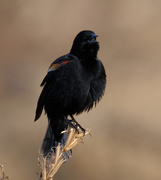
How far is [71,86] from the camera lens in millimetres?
3781

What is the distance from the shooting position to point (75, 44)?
405 centimetres

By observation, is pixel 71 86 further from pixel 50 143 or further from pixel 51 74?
pixel 50 143

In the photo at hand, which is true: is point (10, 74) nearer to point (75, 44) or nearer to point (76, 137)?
point (75, 44)

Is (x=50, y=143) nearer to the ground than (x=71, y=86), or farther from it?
nearer to the ground

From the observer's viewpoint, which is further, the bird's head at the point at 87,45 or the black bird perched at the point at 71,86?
the bird's head at the point at 87,45

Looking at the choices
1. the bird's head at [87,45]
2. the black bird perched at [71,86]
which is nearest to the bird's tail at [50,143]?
the black bird perched at [71,86]

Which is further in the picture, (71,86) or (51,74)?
(51,74)

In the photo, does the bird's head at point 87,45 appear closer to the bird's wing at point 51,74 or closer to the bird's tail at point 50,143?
the bird's wing at point 51,74

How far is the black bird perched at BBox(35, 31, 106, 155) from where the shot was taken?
3.79 metres

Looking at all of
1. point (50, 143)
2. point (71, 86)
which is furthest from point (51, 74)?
point (50, 143)

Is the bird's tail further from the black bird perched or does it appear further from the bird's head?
the bird's head

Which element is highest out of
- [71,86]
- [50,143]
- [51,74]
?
[51,74]

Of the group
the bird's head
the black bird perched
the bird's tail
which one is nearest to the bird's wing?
the black bird perched

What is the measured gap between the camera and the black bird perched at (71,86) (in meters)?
3.79
